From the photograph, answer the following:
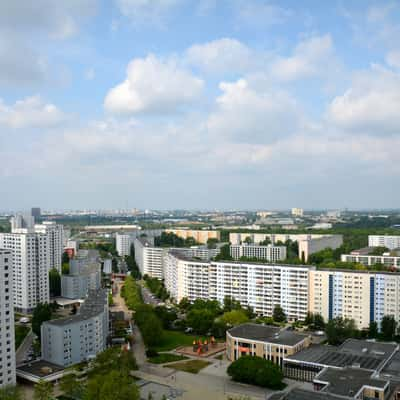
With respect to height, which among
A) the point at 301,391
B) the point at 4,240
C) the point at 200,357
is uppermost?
the point at 4,240

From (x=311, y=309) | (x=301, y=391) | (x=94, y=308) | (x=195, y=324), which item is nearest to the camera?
(x=301, y=391)

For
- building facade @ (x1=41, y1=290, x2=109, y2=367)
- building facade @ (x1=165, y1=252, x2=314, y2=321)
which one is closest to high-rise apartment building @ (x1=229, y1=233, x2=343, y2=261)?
building facade @ (x1=165, y1=252, x2=314, y2=321)

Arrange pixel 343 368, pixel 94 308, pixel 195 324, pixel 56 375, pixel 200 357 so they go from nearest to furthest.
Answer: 1. pixel 343 368
2. pixel 56 375
3. pixel 200 357
4. pixel 94 308
5. pixel 195 324

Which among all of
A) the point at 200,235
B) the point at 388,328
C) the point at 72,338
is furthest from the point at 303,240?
the point at 72,338

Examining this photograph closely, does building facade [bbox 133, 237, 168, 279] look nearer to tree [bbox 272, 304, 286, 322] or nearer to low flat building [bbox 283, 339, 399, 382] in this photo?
tree [bbox 272, 304, 286, 322]

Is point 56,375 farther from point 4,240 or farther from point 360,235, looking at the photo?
point 360,235

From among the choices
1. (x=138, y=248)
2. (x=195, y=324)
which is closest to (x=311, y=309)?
(x=195, y=324)
